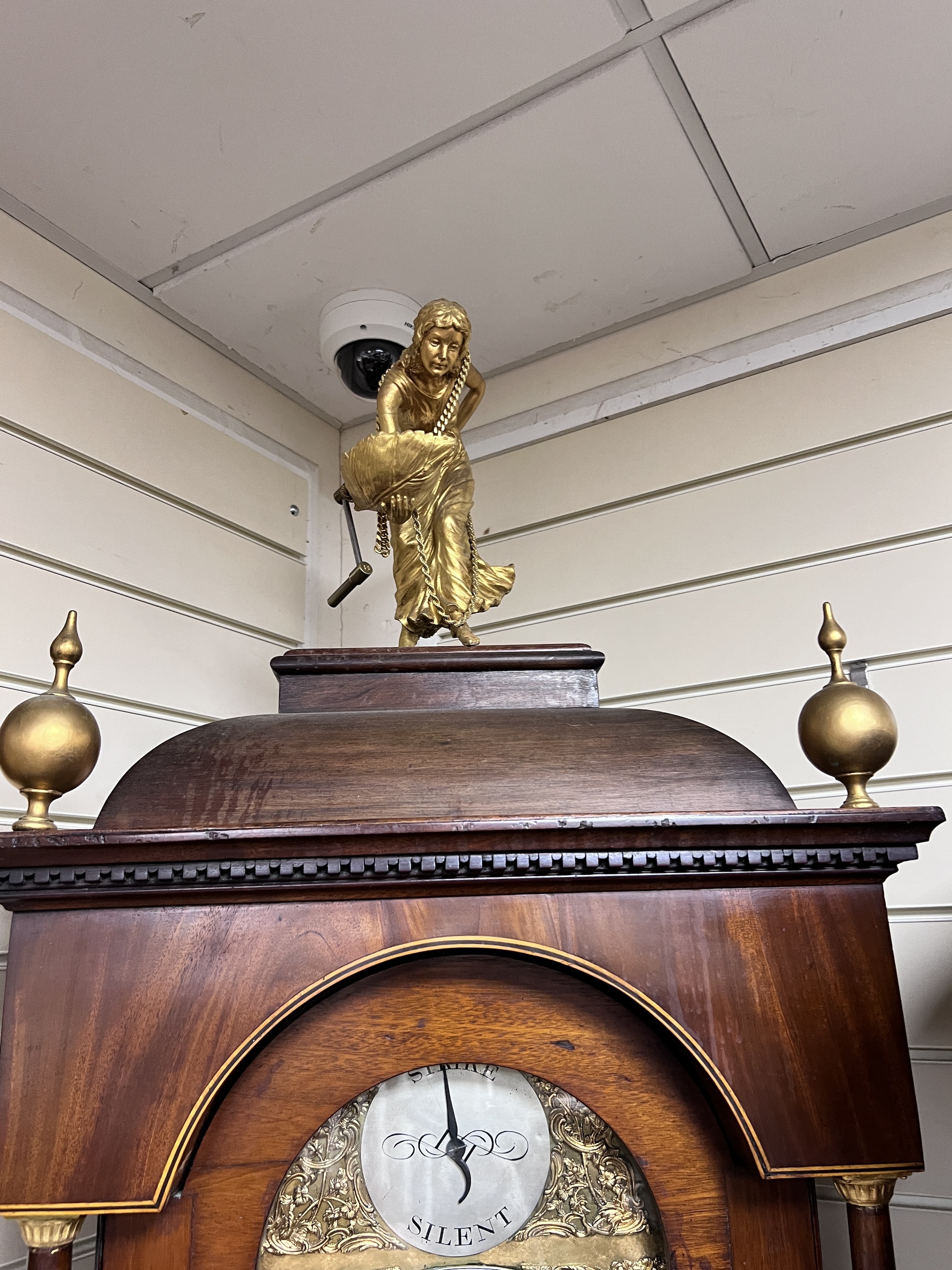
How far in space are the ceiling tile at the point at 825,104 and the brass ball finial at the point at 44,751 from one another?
3.24 ft

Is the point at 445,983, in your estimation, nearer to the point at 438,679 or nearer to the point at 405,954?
the point at 405,954

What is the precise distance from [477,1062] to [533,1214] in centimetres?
12

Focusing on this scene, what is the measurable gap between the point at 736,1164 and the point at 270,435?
131 cm

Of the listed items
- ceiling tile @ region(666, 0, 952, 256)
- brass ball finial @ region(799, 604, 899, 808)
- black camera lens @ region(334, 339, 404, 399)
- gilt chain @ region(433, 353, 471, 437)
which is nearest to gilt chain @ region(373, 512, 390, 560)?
gilt chain @ region(433, 353, 471, 437)

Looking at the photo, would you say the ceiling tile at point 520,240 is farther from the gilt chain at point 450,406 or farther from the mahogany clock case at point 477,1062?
the mahogany clock case at point 477,1062

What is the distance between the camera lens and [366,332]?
1424mm

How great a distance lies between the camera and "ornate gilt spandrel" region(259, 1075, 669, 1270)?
0.70 m

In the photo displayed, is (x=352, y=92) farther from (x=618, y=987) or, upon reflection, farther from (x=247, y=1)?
(x=618, y=987)

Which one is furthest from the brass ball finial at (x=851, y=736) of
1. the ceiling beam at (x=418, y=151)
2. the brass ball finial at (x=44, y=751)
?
the ceiling beam at (x=418, y=151)

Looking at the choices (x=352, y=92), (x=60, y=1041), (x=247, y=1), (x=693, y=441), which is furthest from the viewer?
(x=693, y=441)

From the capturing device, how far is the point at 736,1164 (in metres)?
0.69

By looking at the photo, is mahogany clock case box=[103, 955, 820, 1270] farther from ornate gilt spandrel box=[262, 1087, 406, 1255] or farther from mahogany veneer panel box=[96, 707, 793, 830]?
mahogany veneer panel box=[96, 707, 793, 830]

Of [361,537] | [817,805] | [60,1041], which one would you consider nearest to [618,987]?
[60,1041]

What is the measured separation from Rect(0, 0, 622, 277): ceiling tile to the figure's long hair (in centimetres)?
31
